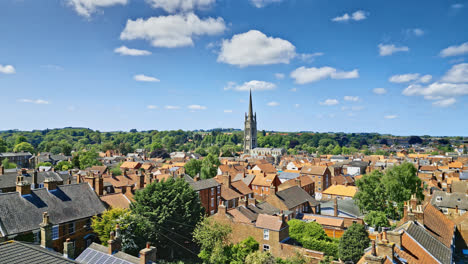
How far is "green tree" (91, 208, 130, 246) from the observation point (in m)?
30.0

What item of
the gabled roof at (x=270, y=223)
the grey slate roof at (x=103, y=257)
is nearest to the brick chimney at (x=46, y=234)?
the grey slate roof at (x=103, y=257)

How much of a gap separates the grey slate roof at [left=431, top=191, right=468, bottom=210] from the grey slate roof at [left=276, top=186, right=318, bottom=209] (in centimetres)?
2037

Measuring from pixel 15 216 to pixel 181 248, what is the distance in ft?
A: 56.6

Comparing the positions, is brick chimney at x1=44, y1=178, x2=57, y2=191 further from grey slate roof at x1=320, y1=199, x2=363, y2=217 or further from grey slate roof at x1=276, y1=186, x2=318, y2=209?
grey slate roof at x1=320, y1=199, x2=363, y2=217

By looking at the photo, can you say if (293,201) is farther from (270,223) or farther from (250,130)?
(250,130)

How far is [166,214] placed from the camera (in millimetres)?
33000

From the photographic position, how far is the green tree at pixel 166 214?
107 feet

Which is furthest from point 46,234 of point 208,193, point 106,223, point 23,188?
point 208,193

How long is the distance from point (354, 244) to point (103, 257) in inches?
963

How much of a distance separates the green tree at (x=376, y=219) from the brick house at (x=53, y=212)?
35.2m

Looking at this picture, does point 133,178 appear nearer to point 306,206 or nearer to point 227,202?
point 227,202

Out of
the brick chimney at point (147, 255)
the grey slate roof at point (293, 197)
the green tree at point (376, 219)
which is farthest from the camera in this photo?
the grey slate roof at point (293, 197)

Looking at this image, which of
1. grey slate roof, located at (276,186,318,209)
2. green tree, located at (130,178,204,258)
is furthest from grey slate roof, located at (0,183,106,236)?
grey slate roof, located at (276,186,318,209)

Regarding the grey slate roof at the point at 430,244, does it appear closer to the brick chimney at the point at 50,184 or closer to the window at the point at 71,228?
the window at the point at 71,228
